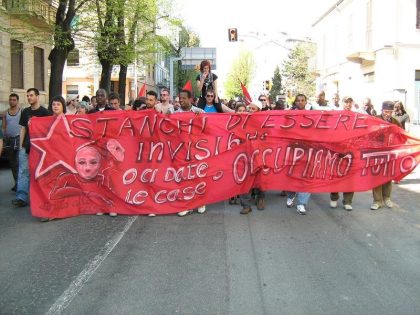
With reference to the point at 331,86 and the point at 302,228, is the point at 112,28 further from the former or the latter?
the point at 331,86

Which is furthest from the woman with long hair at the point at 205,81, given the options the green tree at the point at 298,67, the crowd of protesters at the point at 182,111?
the green tree at the point at 298,67

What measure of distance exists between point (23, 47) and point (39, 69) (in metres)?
3.04

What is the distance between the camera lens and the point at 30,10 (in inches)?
757

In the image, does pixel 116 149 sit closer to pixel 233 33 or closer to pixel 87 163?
pixel 87 163

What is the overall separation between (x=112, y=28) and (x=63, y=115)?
40.7 feet

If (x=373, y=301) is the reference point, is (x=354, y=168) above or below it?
above

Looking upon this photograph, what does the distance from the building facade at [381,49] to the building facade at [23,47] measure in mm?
16027

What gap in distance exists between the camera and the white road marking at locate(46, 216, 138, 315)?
400cm

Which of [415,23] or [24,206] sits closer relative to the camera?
[24,206]

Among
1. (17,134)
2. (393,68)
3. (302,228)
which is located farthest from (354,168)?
(393,68)

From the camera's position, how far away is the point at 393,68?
2572 centimetres

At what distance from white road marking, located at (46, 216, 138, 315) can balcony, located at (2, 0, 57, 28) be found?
13625 mm

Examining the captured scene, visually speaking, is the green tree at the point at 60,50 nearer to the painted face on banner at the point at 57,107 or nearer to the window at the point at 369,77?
the painted face on banner at the point at 57,107

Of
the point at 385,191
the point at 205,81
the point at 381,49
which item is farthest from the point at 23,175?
the point at 381,49
